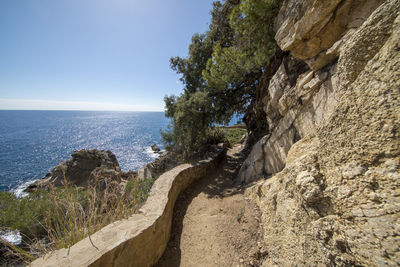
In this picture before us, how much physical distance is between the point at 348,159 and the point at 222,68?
5.97 meters

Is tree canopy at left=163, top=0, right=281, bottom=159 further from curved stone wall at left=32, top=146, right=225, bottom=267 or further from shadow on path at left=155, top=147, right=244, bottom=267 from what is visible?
curved stone wall at left=32, top=146, right=225, bottom=267

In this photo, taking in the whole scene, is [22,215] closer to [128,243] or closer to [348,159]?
[128,243]

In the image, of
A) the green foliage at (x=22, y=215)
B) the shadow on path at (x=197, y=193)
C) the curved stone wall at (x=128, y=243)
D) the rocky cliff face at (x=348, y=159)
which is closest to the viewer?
the rocky cliff face at (x=348, y=159)

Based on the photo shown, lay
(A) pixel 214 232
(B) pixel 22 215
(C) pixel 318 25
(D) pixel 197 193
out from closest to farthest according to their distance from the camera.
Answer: (C) pixel 318 25, (A) pixel 214 232, (D) pixel 197 193, (B) pixel 22 215

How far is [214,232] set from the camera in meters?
3.75

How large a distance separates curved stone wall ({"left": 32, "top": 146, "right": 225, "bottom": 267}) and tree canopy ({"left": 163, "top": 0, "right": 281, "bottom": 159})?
550 centimetres

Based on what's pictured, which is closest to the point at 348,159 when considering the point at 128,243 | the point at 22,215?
the point at 128,243

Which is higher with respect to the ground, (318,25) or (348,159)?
(318,25)

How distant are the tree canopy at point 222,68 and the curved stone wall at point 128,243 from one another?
550cm

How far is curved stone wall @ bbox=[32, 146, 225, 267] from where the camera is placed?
6.84 ft

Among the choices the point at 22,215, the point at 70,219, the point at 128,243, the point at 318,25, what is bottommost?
the point at 22,215

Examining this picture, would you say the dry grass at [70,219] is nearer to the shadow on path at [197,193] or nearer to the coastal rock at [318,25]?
the shadow on path at [197,193]

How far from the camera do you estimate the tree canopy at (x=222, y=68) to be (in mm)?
5262

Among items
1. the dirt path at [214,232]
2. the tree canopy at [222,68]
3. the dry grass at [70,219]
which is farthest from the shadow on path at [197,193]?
the tree canopy at [222,68]
